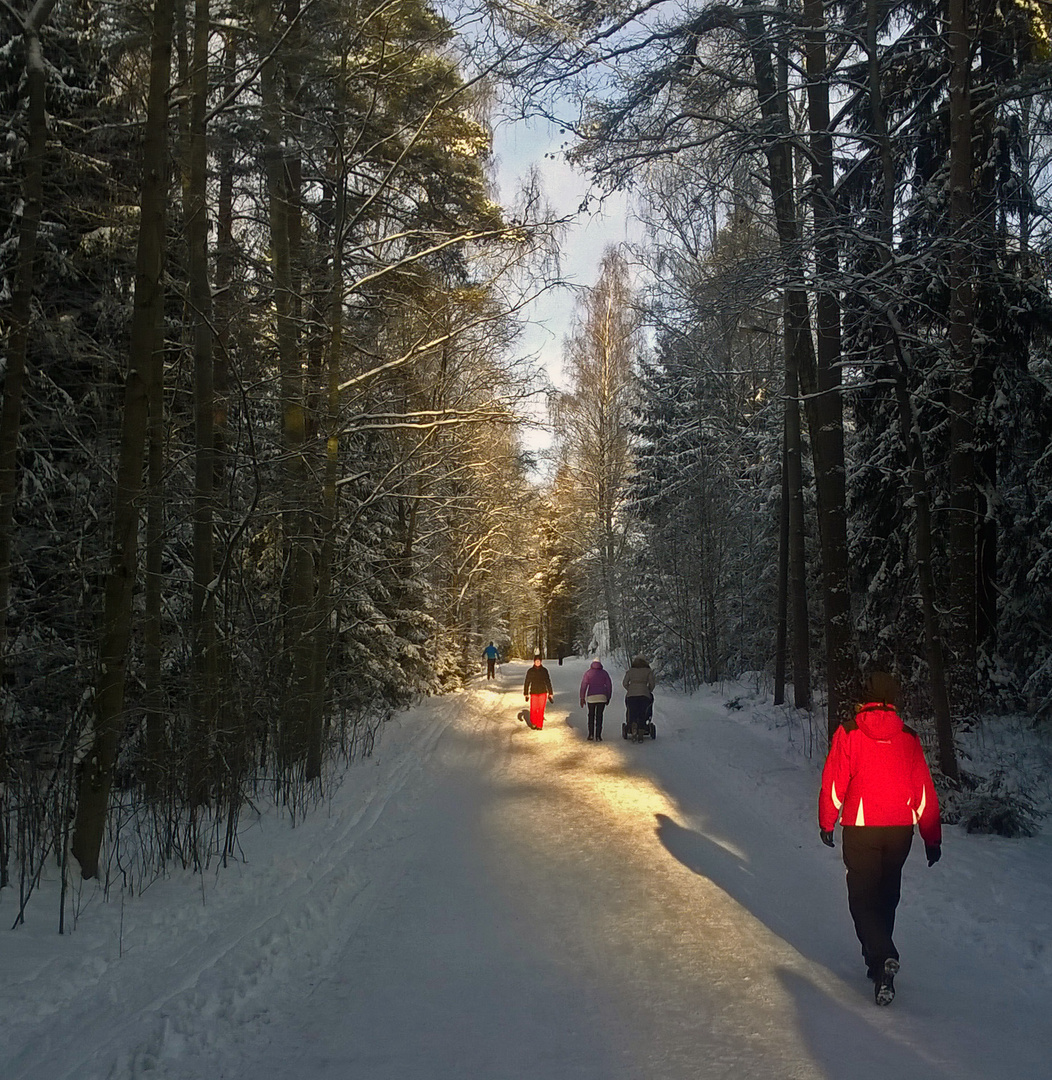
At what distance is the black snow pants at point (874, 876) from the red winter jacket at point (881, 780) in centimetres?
8

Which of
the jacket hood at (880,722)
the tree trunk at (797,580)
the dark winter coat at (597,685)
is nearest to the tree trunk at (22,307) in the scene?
the jacket hood at (880,722)

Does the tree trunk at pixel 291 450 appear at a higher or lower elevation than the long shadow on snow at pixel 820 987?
higher

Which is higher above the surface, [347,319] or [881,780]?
[347,319]

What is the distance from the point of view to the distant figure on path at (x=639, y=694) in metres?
16.3

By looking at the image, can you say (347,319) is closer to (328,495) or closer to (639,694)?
(328,495)

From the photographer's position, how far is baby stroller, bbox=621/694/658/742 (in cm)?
1636

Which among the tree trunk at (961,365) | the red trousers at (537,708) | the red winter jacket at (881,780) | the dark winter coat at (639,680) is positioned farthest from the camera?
the red trousers at (537,708)

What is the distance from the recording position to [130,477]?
671 cm

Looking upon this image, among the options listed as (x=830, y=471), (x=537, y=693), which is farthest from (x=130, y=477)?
(x=537, y=693)

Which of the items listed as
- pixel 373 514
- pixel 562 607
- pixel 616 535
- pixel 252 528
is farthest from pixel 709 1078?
pixel 562 607

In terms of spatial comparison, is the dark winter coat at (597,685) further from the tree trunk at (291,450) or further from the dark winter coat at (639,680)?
the tree trunk at (291,450)

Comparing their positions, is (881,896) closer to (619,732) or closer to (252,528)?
(252,528)

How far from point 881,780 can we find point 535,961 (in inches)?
96.9

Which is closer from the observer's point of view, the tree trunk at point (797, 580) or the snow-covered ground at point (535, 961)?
the snow-covered ground at point (535, 961)
